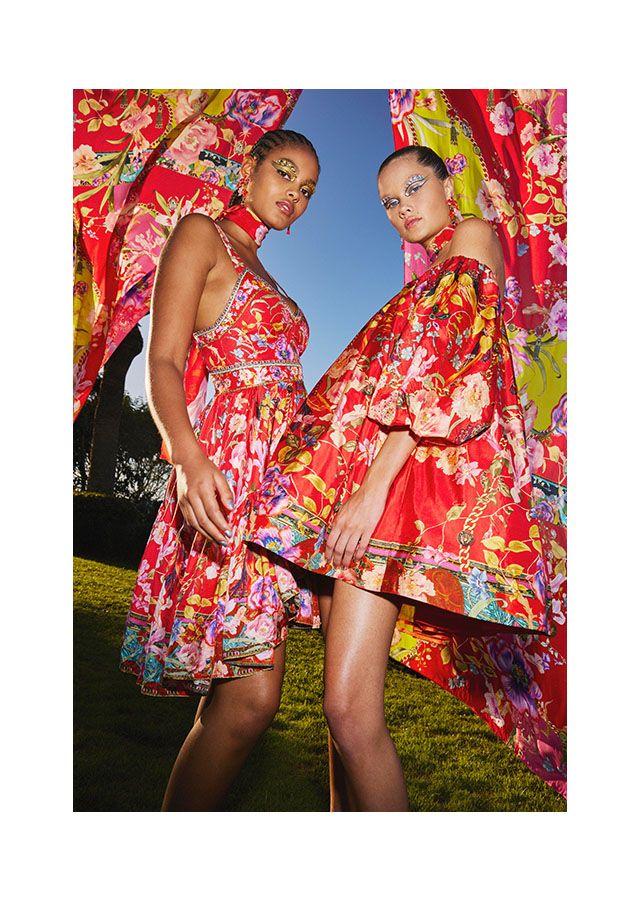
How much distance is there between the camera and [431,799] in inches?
77.7

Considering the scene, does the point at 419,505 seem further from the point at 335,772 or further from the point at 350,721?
the point at 335,772

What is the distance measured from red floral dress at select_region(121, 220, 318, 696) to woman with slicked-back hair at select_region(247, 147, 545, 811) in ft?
0.55

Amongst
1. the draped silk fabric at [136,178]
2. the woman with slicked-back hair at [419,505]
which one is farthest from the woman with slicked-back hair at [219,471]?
the draped silk fabric at [136,178]

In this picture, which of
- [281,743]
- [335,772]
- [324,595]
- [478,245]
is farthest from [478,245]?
[281,743]

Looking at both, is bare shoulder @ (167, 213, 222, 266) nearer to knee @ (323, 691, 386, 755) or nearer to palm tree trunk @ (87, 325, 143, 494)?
knee @ (323, 691, 386, 755)

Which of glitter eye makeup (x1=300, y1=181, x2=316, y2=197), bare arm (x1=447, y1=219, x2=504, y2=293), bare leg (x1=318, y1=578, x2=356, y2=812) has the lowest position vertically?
bare leg (x1=318, y1=578, x2=356, y2=812)

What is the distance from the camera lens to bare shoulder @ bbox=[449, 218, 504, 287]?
141 cm

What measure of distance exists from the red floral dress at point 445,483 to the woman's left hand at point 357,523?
0.02 m

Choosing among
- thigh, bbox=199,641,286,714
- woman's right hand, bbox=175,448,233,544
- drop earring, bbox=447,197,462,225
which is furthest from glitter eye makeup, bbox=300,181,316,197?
thigh, bbox=199,641,286,714

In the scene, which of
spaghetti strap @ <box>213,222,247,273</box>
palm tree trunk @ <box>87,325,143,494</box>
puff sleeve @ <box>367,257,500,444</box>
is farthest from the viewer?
palm tree trunk @ <box>87,325,143,494</box>

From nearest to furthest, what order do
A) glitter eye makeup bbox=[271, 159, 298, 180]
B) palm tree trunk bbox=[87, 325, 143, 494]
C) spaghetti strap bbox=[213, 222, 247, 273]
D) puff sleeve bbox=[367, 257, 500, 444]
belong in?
puff sleeve bbox=[367, 257, 500, 444] < spaghetti strap bbox=[213, 222, 247, 273] < glitter eye makeup bbox=[271, 159, 298, 180] < palm tree trunk bbox=[87, 325, 143, 494]

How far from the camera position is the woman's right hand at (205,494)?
4.69 ft
